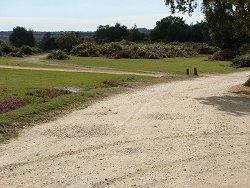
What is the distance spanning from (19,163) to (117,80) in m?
19.9

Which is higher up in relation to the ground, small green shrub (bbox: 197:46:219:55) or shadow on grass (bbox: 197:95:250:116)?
small green shrub (bbox: 197:46:219:55)

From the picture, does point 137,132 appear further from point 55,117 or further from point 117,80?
point 117,80

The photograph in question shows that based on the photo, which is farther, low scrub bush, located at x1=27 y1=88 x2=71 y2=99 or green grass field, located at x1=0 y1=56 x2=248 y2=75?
green grass field, located at x1=0 y1=56 x2=248 y2=75

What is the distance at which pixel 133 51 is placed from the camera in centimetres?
6425

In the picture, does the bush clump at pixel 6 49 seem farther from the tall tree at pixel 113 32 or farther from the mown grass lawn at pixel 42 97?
the tall tree at pixel 113 32

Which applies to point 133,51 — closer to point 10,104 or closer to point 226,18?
point 226,18

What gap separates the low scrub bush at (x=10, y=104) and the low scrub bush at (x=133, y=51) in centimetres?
4385

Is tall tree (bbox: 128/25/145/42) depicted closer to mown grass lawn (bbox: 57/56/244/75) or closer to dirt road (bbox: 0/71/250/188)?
mown grass lawn (bbox: 57/56/244/75)

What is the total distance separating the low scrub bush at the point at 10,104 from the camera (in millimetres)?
17500

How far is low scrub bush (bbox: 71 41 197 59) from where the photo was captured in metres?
63.4

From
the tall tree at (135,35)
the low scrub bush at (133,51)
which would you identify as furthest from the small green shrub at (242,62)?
the tall tree at (135,35)

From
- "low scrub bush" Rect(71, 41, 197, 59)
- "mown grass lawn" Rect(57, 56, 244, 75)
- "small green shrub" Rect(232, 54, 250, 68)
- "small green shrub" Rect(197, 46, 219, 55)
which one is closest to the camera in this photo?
"mown grass lawn" Rect(57, 56, 244, 75)

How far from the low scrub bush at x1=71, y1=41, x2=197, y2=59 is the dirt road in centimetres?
4407

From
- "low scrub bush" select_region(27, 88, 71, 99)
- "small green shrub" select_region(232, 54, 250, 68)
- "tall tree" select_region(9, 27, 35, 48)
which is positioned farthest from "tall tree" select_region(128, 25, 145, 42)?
"low scrub bush" select_region(27, 88, 71, 99)
